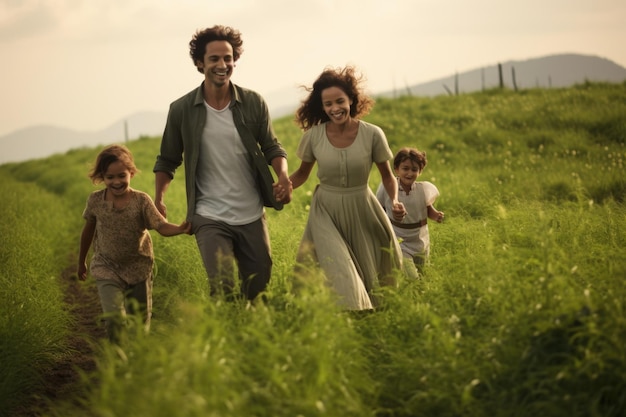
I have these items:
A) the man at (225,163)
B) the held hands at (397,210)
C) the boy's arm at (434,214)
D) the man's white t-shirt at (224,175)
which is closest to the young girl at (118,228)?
the man at (225,163)

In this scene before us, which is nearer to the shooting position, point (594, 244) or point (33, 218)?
point (594, 244)

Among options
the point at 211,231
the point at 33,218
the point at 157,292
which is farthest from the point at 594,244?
the point at 33,218

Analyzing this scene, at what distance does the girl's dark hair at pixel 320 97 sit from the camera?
575 centimetres

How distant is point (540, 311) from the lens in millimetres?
4051

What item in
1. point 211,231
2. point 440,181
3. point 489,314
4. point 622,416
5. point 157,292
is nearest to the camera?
point 622,416

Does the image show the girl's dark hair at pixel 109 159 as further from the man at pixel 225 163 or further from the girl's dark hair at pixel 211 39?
the girl's dark hair at pixel 211 39

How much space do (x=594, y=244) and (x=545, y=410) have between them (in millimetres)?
2504

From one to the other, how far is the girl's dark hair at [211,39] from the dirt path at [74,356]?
2435 mm

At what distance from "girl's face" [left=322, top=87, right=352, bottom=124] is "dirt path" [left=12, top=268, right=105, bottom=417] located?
8.50 ft

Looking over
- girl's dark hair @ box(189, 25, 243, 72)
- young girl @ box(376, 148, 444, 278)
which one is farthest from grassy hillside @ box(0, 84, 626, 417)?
girl's dark hair @ box(189, 25, 243, 72)

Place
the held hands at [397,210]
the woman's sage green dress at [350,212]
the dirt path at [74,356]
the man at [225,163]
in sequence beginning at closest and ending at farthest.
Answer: the dirt path at [74,356]
the man at [225,163]
the woman's sage green dress at [350,212]
the held hands at [397,210]

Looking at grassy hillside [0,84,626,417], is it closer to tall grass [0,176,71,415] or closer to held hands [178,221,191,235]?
tall grass [0,176,71,415]

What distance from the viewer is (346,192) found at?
18.7 ft

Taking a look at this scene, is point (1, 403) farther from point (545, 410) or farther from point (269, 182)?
point (545, 410)
